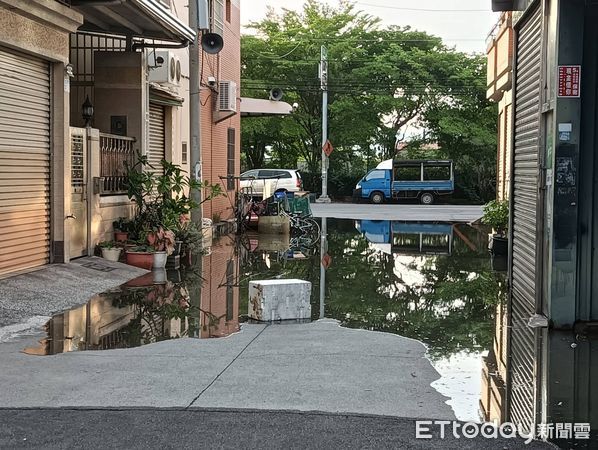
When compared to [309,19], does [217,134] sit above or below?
below

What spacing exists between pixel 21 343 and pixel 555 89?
19.3ft

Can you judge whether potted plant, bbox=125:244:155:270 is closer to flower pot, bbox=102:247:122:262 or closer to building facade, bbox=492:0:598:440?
flower pot, bbox=102:247:122:262

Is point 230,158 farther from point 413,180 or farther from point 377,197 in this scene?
point 413,180

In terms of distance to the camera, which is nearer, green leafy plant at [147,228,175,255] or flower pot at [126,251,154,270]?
flower pot at [126,251,154,270]

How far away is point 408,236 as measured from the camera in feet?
71.6

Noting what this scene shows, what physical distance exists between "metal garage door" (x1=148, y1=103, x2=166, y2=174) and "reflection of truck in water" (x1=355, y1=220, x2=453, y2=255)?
535cm

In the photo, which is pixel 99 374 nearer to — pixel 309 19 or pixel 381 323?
pixel 381 323

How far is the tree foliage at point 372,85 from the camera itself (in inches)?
1758

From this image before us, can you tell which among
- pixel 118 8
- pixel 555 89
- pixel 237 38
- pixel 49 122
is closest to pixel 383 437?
pixel 555 89

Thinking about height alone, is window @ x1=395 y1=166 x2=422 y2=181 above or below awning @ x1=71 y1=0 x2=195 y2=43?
below

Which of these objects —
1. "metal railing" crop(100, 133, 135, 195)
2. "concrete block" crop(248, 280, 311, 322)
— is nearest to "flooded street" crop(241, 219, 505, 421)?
"concrete block" crop(248, 280, 311, 322)

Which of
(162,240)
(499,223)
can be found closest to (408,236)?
(499,223)

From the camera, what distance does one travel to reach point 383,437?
5.12m

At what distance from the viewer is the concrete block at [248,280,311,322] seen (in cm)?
931
